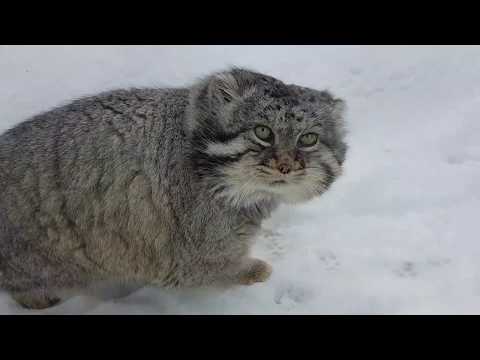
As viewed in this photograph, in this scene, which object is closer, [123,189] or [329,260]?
[123,189]

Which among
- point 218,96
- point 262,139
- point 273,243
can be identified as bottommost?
point 273,243

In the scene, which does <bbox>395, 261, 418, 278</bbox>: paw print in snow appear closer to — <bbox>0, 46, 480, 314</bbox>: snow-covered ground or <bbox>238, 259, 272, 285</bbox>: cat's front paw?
<bbox>0, 46, 480, 314</bbox>: snow-covered ground

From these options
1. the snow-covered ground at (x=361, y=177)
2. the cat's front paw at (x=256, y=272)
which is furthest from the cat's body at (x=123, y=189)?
the snow-covered ground at (x=361, y=177)

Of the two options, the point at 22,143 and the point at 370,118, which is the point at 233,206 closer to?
the point at 22,143

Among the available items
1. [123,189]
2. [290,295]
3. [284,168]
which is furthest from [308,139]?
[290,295]

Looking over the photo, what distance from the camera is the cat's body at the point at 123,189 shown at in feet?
12.6

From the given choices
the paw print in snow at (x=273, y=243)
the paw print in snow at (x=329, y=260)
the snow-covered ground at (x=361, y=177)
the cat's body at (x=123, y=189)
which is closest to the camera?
the cat's body at (x=123, y=189)

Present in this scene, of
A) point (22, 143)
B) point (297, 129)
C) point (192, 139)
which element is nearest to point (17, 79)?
point (22, 143)

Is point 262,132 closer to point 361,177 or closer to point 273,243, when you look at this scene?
point 273,243

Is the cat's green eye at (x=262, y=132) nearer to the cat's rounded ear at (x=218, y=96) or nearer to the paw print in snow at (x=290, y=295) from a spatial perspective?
the cat's rounded ear at (x=218, y=96)

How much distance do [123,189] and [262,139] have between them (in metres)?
Result: 1.12

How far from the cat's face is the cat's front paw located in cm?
89

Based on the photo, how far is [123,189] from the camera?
3.90m

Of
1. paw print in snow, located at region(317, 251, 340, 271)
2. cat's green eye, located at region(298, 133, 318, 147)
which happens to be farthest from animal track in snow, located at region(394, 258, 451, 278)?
cat's green eye, located at region(298, 133, 318, 147)
